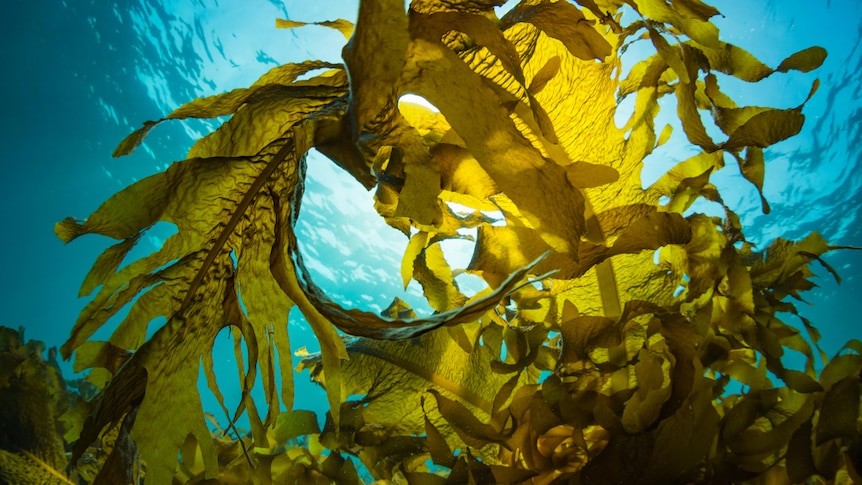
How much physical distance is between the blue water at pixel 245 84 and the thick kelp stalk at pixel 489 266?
35.9 ft

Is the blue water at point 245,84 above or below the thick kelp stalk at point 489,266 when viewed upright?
above

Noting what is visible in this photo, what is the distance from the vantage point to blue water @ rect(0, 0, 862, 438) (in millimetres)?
10352

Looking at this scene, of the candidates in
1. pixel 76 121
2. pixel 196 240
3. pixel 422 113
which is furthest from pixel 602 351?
pixel 76 121

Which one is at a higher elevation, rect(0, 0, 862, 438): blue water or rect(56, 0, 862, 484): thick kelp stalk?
rect(0, 0, 862, 438): blue water

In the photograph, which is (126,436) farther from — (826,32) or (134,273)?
(826,32)

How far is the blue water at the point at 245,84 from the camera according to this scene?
1035 centimetres

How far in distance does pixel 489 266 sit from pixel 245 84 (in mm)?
15433

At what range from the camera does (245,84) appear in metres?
13.5

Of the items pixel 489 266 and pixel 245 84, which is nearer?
pixel 489 266

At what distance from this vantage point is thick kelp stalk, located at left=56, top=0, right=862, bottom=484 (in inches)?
24.2

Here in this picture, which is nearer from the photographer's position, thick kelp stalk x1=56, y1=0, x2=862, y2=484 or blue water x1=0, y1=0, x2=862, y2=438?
thick kelp stalk x1=56, y1=0, x2=862, y2=484

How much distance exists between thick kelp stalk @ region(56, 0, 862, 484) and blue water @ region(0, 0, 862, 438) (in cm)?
1093

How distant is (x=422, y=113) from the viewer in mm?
936

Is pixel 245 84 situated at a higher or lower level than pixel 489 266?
higher
